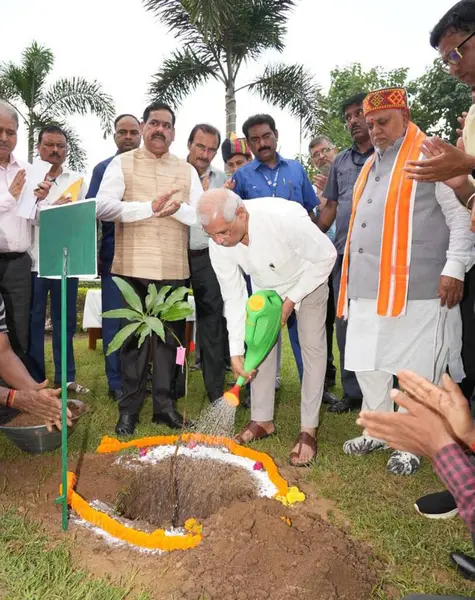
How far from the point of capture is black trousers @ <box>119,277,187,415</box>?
4047mm

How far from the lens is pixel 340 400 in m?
4.80

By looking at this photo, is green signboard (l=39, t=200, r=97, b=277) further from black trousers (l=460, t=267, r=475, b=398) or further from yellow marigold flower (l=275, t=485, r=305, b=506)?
black trousers (l=460, t=267, r=475, b=398)

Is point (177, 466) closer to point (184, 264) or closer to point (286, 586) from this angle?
point (286, 586)

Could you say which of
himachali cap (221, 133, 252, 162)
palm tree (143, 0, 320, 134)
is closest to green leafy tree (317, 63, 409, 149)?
palm tree (143, 0, 320, 134)

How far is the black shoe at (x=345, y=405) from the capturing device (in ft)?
15.4

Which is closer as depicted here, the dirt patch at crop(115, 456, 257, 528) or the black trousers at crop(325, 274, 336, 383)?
the dirt patch at crop(115, 456, 257, 528)

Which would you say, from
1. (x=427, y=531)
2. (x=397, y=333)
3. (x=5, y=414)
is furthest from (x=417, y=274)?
(x=5, y=414)

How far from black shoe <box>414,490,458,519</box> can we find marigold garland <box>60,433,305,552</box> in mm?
634

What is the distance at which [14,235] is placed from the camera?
13.8 ft

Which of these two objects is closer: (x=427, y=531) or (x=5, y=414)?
(x=427, y=531)

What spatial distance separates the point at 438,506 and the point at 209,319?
7.79 feet

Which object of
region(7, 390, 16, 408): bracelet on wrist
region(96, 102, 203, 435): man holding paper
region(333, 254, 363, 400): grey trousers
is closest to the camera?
region(7, 390, 16, 408): bracelet on wrist

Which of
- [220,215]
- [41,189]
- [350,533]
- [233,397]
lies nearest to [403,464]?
[350,533]

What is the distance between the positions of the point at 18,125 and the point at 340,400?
11.5 feet
